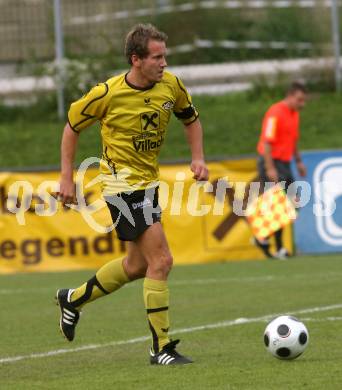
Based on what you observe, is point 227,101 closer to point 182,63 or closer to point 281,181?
point 182,63

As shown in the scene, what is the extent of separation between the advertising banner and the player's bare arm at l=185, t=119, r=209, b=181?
714 cm

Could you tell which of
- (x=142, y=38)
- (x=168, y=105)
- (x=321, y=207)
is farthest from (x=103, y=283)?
(x=321, y=207)

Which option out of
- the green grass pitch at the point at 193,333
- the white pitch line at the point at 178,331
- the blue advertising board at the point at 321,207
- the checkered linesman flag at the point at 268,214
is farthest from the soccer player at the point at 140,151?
the blue advertising board at the point at 321,207

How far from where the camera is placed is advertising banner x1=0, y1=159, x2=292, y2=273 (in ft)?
48.6

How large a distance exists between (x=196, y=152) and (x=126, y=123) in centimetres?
55

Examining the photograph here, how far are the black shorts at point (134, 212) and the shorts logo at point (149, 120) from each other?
1.23 feet

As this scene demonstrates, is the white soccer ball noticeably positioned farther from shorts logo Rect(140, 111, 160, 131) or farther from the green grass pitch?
shorts logo Rect(140, 111, 160, 131)

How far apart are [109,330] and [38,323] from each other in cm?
85

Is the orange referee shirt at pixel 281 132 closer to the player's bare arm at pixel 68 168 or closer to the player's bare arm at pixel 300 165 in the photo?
the player's bare arm at pixel 300 165

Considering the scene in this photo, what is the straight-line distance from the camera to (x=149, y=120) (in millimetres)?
7211

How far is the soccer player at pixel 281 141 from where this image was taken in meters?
14.6

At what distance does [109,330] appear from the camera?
8.82 metres

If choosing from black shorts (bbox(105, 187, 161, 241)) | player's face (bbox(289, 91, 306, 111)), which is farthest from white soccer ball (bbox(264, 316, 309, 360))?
player's face (bbox(289, 91, 306, 111))

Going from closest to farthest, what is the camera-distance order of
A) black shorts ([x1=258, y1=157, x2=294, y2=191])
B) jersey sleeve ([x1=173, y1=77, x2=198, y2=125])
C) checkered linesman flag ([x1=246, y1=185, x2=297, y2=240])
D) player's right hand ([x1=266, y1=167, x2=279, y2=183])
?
jersey sleeve ([x1=173, y1=77, x2=198, y2=125]) → player's right hand ([x1=266, y1=167, x2=279, y2=183]) → black shorts ([x1=258, y1=157, x2=294, y2=191]) → checkered linesman flag ([x1=246, y1=185, x2=297, y2=240])
